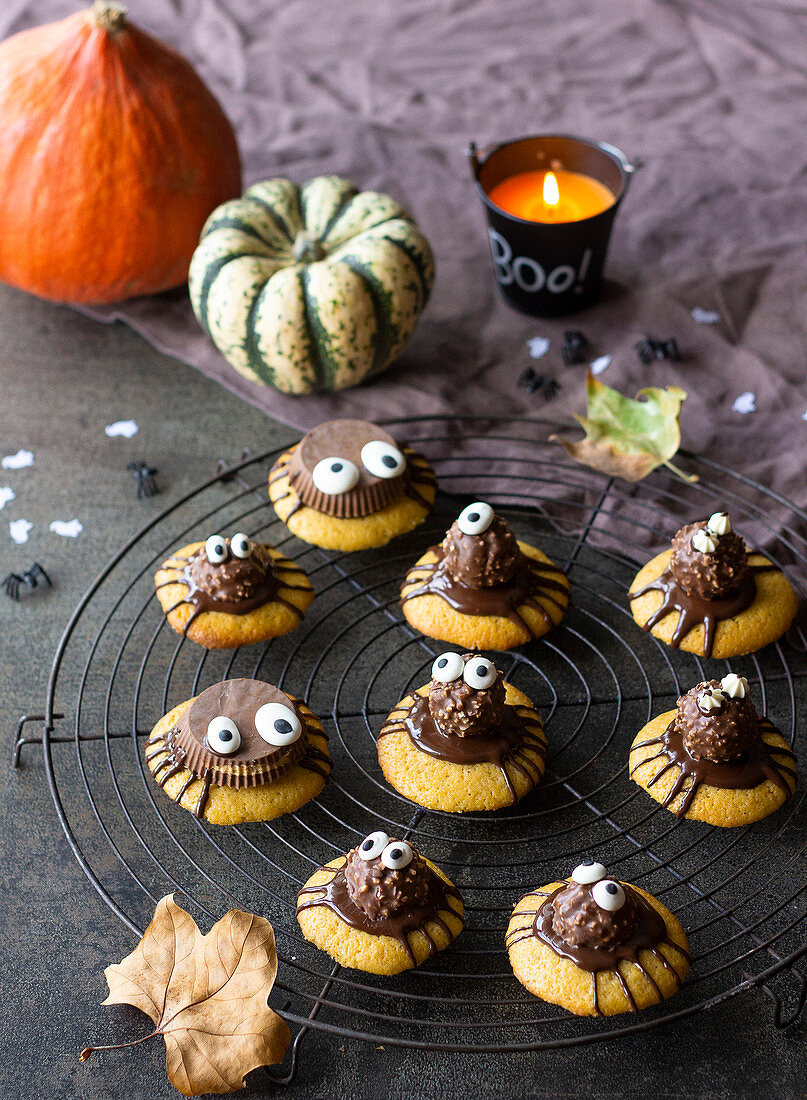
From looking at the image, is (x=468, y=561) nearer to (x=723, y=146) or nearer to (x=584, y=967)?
(x=584, y=967)

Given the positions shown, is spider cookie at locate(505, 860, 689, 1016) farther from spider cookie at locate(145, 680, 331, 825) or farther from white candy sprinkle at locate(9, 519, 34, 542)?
white candy sprinkle at locate(9, 519, 34, 542)

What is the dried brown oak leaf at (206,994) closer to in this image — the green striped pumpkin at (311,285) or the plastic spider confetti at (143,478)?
the plastic spider confetti at (143,478)

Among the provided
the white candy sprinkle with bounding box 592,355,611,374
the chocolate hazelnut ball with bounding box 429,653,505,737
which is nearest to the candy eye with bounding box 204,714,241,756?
the chocolate hazelnut ball with bounding box 429,653,505,737

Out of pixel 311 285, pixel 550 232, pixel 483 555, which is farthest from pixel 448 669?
pixel 550 232

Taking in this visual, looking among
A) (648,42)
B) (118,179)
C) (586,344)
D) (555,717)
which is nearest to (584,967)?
(555,717)

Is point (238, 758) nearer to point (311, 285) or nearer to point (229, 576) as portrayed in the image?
point (229, 576)

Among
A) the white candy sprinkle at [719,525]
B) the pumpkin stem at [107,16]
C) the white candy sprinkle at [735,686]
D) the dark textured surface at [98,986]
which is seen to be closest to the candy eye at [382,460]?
the dark textured surface at [98,986]
